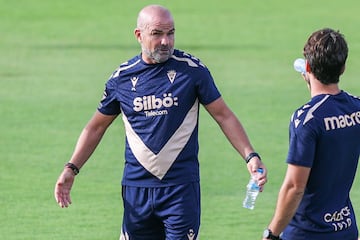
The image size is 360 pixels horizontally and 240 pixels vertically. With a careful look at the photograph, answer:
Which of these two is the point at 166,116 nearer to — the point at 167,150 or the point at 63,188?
the point at 167,150

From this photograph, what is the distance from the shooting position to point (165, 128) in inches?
311

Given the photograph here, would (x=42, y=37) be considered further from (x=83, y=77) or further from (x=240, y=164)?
(x=240, y=164)

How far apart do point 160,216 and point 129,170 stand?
40cm

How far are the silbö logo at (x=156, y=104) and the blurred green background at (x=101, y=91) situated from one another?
3.07 meters

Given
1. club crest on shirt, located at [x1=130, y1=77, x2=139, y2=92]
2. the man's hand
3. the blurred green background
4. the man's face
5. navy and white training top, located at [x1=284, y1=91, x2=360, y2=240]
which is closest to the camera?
navy and white training top, located at [x1=284, y1=91, x2=360, y2=240]

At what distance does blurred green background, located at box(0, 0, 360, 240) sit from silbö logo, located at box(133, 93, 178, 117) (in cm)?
307

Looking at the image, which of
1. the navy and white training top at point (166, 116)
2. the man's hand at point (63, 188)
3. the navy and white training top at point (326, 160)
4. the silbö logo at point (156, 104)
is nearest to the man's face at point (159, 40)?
the navy and white training top at point (166, 116)

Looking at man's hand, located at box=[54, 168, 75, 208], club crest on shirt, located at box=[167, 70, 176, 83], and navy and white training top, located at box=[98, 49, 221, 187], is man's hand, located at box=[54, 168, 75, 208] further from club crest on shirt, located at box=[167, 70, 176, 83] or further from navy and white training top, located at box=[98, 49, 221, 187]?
club crest on shirt, located at box=[167, 70, 176, 83]

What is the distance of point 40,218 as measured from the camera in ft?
37.3

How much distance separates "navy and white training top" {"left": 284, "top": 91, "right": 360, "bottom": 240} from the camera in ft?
22.1

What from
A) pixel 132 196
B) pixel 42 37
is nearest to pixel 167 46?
pixel 132 196

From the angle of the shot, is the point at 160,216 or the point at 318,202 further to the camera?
the point at 160,216

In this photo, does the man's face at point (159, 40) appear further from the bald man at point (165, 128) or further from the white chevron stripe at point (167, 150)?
the white chevron stripe at point (167, 150)

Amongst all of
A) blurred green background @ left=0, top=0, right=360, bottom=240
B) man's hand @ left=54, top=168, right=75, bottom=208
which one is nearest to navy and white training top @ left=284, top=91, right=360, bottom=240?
man's hand @ left=54, top=168, right=75, bottom=208
